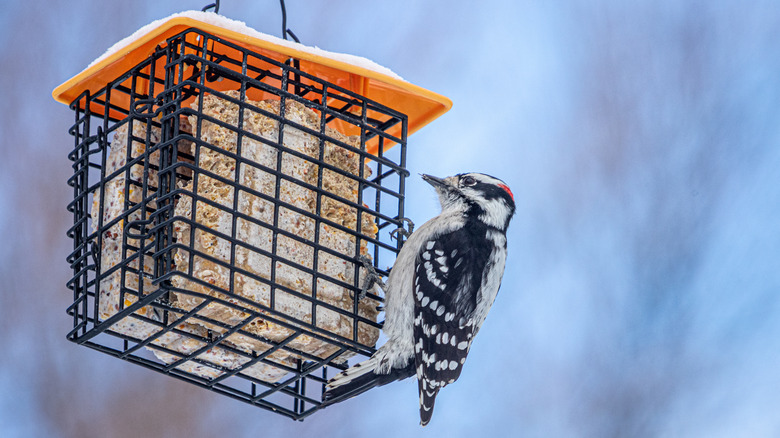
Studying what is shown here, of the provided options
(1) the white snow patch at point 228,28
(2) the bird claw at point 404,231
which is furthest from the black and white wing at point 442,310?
(1) the white snow patch at point 228,28

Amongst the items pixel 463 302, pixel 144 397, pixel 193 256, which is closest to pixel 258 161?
pixel 193 256

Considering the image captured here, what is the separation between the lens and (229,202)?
3.10 meters

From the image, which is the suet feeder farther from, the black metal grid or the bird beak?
the bird beak

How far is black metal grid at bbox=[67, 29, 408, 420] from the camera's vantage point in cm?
301

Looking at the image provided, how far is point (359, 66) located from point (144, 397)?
2.69 m

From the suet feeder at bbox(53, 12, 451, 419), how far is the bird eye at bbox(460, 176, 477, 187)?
565mm

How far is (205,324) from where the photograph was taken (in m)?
3.17

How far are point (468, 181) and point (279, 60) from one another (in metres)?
1.18

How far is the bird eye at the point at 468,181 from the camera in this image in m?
4.17

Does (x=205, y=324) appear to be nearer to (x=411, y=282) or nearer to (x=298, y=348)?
(x=298, y=348)

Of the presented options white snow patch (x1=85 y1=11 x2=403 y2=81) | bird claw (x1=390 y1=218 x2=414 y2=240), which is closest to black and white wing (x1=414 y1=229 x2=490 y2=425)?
bird claw (x1=390 y1=218 x2=414 y2=240)

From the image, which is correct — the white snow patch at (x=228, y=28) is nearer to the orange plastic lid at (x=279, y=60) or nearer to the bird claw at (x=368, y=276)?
the orange plastic lid at (x=279, y=60)

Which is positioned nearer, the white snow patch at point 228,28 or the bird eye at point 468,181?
the white snow patch at point 228,28

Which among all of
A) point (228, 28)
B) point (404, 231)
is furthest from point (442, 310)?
point (228, 28)
